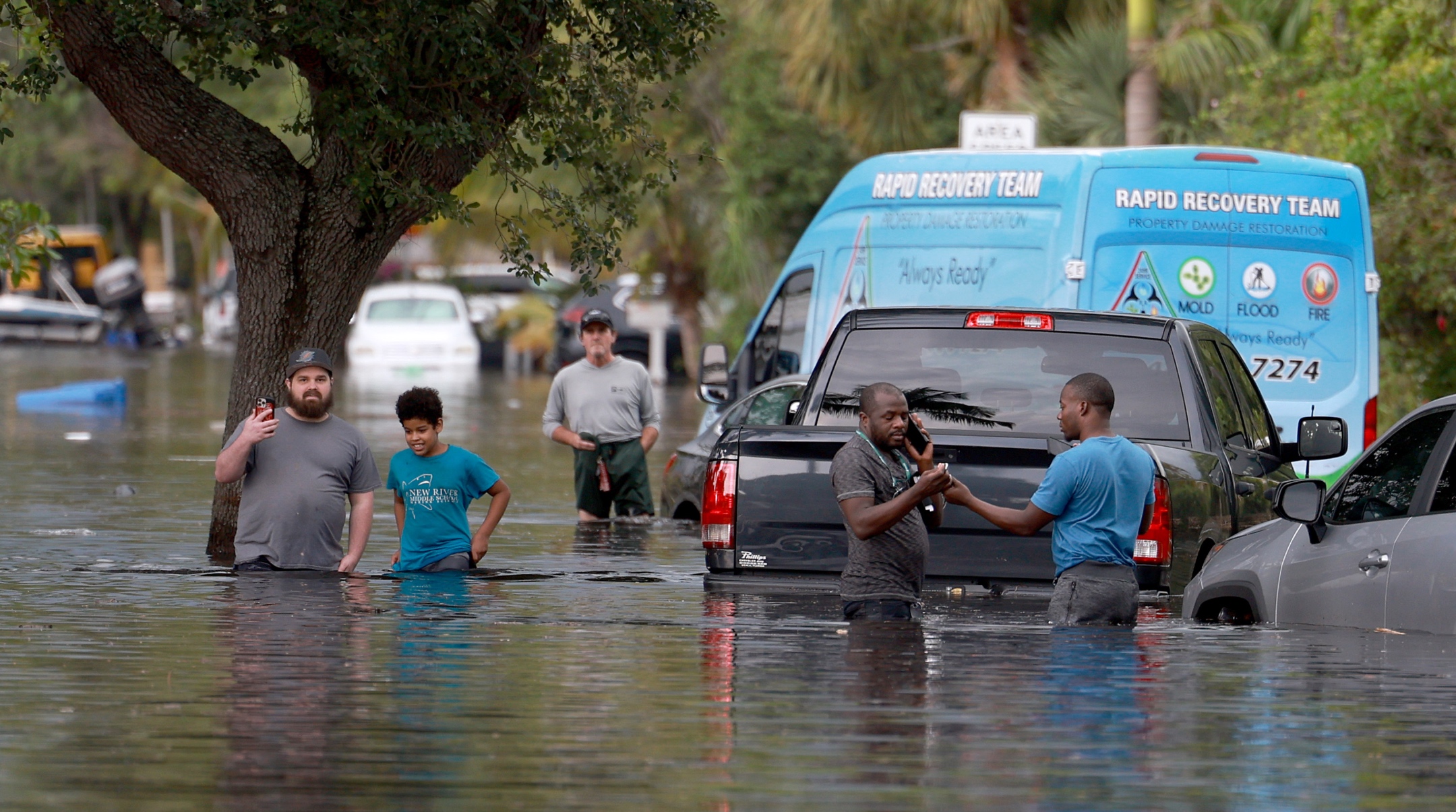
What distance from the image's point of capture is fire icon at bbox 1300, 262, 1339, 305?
14.2 meters

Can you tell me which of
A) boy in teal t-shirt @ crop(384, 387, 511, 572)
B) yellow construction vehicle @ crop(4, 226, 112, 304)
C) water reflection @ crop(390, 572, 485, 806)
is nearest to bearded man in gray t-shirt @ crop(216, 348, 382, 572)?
boy in teal t-shirt @ crop(384, 387, 511, 572)

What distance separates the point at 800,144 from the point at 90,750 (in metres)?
29.4

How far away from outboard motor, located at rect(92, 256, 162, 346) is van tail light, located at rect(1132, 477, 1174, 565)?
168 ft

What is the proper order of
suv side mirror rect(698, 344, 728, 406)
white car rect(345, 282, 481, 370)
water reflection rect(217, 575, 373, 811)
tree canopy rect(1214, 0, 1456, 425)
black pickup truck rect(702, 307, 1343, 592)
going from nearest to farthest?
water reflection rect(217, 575, 373, 811) < black pickup truck rect(702, 307, 1343, 592) < suv side mirror rect(698, 344, 728, 406) < tree canopy rect(1214, 0, 1456, 425) < white car rect(345, 282, 481, 370)

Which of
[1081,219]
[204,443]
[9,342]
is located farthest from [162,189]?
[1081,219]

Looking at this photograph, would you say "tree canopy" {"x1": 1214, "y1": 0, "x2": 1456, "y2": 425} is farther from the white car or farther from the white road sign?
the white car

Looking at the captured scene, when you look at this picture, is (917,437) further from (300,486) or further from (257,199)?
(257,199)

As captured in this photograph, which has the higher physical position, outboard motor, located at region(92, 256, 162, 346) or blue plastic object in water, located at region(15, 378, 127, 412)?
outboard motor, located at region(92, 256, 162, 346)

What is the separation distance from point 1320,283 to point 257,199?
20.7ft

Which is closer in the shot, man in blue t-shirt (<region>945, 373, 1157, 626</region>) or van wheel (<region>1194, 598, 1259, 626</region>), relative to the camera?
man in blue t-shirt (<region>945, 373, 1157, 626</region>)

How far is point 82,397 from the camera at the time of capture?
31.3 metres

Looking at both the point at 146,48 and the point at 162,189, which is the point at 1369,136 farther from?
the point at 162,189

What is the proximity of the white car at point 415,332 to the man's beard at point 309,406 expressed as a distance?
32312 mm

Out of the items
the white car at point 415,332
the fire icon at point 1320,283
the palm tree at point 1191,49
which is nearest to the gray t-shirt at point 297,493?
the fire icon at point 1320,283
